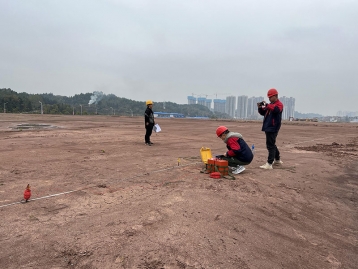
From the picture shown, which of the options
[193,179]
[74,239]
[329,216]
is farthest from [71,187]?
[329,216]

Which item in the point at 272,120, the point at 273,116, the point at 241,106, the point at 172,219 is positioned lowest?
the point at 172,219

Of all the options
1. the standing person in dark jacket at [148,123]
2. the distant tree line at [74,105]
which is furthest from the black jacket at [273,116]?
the distant tree line at [74,105]

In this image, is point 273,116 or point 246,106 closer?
point 273,116

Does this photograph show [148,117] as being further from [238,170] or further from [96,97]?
[96,97]

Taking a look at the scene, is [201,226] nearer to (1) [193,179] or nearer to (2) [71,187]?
(1) [193,179]

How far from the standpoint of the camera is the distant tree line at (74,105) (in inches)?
2685

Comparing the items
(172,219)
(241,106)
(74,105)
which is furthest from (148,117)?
(241,106)

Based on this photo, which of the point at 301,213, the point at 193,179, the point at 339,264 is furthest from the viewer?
the point at 193,179

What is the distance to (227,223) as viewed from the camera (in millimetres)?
3346

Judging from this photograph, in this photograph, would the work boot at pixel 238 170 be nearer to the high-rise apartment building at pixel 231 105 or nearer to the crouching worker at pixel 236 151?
the crouching worker at pixel 236 151

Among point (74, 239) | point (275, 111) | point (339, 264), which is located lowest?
point (339, 264)

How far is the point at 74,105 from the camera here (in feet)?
329

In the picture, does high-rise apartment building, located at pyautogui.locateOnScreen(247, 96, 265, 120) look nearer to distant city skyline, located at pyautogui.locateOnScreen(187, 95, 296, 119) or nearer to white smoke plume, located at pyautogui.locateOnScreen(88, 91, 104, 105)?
distant city skyline, located at pyautogui.locateOnScreen(187, 95, 296, 119)

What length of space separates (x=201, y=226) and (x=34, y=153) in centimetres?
684
